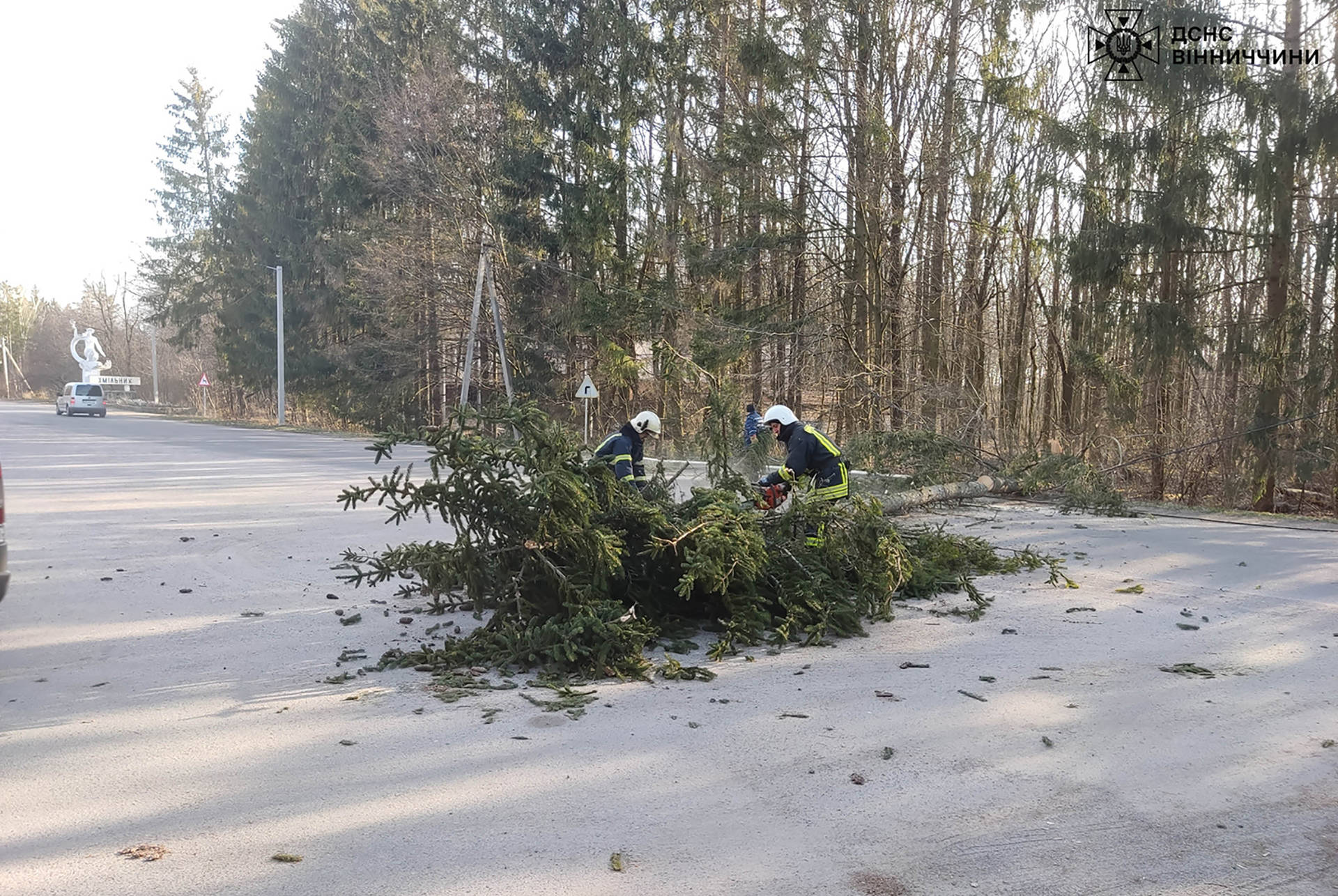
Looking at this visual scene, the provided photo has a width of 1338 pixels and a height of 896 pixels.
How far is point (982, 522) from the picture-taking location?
12.4m

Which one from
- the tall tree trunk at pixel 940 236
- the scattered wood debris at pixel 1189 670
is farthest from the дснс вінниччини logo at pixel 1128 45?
the scattered wood debris at pixel 1189 670

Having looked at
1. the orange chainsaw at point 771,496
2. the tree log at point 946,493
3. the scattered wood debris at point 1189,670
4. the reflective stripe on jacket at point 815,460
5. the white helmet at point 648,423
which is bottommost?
the scattered wood debris at point 1189,670

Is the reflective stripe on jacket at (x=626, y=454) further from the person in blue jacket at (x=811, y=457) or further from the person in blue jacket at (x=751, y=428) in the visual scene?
the person in blue jacket at (x=751, y=428)

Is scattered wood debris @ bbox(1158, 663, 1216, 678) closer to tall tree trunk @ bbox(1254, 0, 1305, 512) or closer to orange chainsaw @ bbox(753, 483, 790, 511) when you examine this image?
orange chainsaw @ bbox(753, 483, 790, 511)

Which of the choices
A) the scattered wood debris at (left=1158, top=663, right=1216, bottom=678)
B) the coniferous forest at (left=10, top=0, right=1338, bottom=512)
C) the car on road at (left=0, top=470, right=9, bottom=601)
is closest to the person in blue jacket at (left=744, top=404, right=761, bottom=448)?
the coniferous forest at (left=10, top=0, right=1338, bottom=512)

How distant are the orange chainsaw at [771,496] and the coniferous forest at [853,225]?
7155 mm

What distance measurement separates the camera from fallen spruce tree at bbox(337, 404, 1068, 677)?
20.4 ft

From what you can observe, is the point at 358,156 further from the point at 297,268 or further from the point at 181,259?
the point at 181,259

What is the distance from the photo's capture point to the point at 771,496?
8242 millimetres

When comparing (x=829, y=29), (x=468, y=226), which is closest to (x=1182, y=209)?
(x=829, y=29)

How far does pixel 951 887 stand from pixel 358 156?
35.9 meters

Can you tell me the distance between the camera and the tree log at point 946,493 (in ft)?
42.4

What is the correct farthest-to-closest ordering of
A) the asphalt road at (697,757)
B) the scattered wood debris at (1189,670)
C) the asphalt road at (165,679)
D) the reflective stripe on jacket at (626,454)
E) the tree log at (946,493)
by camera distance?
the tree log at (946,493), the reflective stripe on jacket at (626,454), the scattered wood debris at (1189,670), the asphalt road at (165,679), the asphalt road at (697,757)

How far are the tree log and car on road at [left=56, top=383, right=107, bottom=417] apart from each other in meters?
44.1
